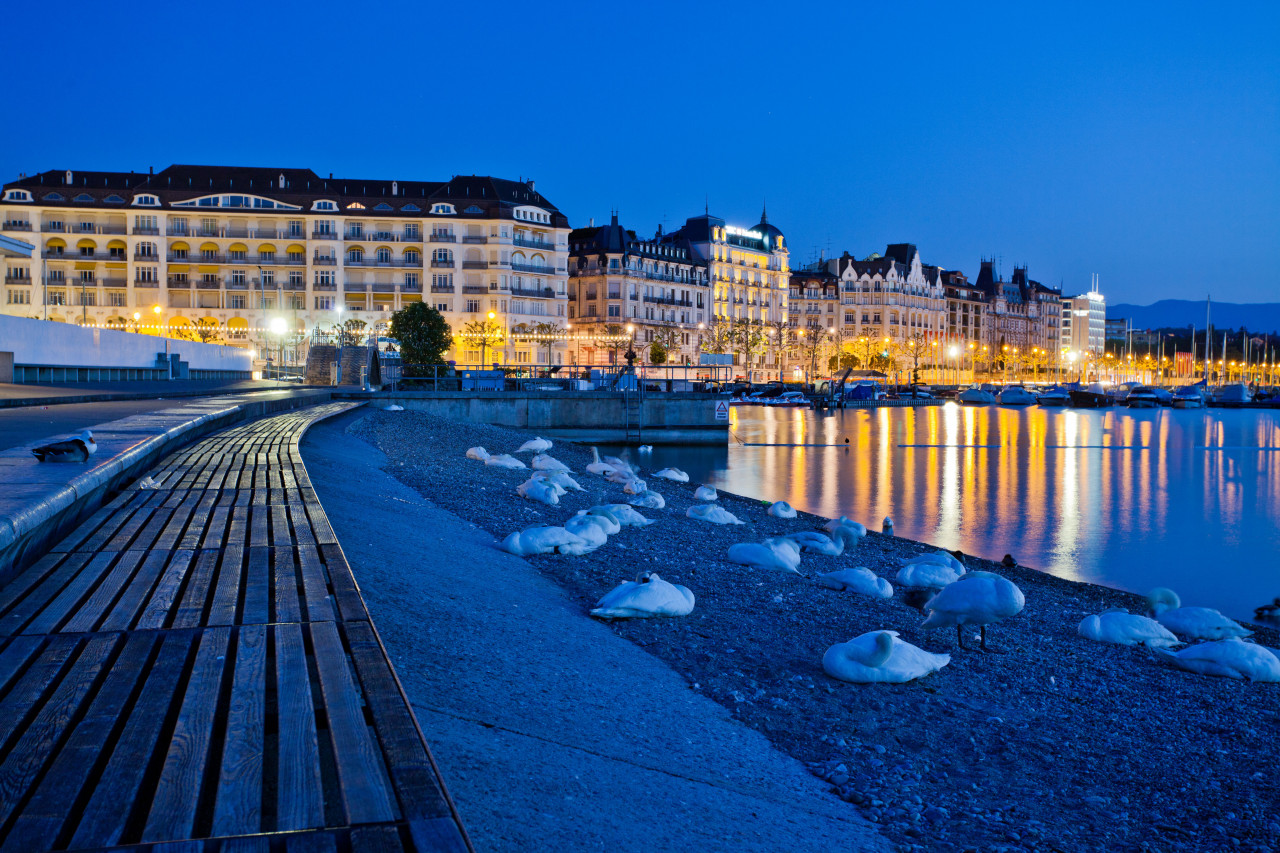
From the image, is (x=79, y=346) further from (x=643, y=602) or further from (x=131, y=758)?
(x=131, y=758)

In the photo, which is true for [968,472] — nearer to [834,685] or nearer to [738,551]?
[738,551]

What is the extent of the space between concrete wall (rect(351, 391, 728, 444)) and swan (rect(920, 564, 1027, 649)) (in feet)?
110

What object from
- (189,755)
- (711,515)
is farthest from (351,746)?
(711,515)

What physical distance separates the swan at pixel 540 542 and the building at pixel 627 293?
90.2 meters

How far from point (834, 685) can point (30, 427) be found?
982 cm

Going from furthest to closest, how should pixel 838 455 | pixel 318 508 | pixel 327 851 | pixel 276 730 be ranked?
pixel 838 455, pixel 318 508, pixel 276 730, pixel 327 851

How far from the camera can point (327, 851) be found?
2475 millimetres

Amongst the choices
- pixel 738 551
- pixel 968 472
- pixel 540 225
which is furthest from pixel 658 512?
pixel 540 225

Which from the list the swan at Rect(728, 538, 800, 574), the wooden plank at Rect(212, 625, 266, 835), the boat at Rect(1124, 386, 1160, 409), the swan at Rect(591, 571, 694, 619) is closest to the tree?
the swan at Rect(728, 538, 800, 574)

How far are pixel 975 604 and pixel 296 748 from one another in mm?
7021

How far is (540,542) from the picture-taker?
11.0 metres

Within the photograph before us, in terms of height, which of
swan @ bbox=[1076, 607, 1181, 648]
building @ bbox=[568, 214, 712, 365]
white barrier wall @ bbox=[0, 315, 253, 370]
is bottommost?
swan @ bbox=[1076, 607, 1181, 648]

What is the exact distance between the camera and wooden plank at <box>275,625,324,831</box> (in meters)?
2.67

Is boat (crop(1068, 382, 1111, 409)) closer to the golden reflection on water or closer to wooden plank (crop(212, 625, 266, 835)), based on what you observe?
the golden reflection on water
